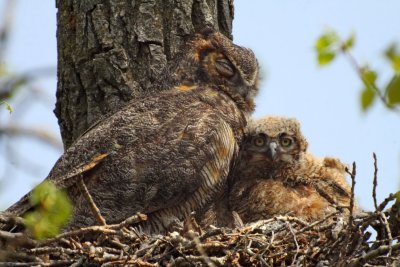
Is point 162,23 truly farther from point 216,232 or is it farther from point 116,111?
point 216,232

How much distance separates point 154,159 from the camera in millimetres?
3797

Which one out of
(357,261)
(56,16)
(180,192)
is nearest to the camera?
(357,261)

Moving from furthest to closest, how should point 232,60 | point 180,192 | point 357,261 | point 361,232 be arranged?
1. point 232,60
2. point 180,192
3. point 361,232
4. point 357,261

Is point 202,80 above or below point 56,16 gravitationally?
below

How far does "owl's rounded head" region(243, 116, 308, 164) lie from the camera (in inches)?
179

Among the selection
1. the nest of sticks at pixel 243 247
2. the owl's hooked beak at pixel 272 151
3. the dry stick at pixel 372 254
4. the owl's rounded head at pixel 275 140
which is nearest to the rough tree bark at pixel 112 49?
the owl's rounded head at pixel 275 140

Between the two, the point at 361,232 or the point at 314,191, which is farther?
the point at 314,191

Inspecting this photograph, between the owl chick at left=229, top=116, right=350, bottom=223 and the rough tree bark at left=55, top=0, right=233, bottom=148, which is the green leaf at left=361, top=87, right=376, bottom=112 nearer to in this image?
the owl chick at left=229, top=116, right=350, bottom=223

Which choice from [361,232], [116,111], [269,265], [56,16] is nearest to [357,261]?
[361,232]

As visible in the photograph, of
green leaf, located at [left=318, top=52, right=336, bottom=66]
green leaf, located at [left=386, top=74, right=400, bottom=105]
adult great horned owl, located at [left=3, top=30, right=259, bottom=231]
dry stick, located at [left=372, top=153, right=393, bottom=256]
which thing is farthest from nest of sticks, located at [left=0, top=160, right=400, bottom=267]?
green leaf, located at [left=386, top=74, right=400, bottom=105]

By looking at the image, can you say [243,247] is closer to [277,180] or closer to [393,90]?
[277,180]

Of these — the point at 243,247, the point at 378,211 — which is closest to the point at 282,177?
the point at 243,247

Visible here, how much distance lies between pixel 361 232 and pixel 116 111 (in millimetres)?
1686

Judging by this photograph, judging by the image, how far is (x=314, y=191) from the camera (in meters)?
4.41
